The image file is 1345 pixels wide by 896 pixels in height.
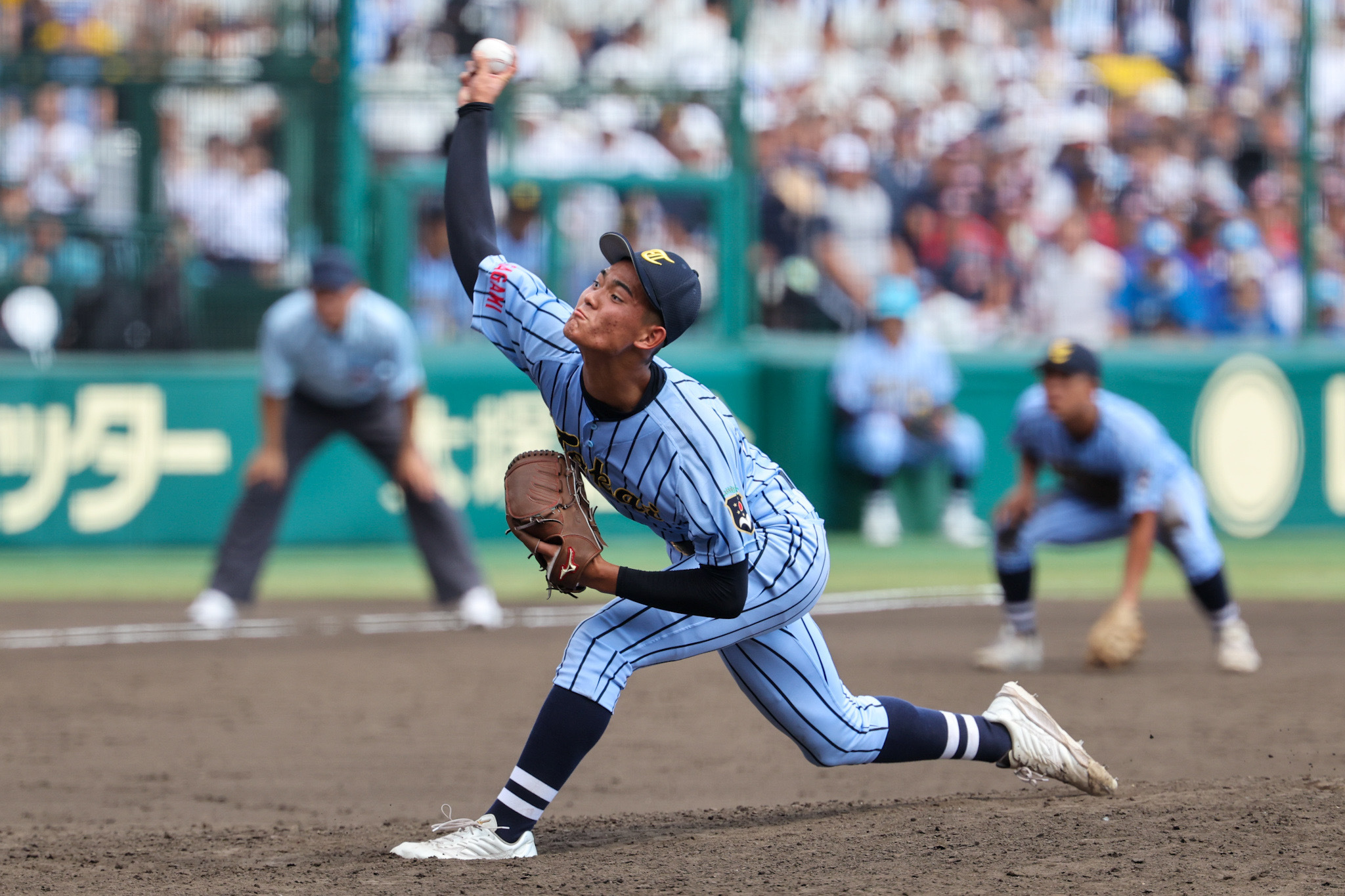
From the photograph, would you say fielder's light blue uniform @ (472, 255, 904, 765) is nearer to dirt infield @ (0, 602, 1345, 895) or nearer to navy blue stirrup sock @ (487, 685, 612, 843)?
navy blue stirrup sock @ (487, 685, 612, 843)

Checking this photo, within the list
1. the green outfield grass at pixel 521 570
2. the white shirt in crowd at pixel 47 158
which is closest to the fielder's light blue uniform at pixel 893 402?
the green outfield grass at pixel 521 570

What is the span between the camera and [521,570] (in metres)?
12.4

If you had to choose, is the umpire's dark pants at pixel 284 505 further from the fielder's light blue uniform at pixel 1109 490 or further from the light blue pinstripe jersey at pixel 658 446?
the light blue pinstripe jersey at pixel 658 446

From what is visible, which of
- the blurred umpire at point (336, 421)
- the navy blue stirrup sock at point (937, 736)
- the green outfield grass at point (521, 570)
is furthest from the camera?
the green outfield grass at point (521, 570)

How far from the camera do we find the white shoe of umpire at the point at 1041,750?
5137 mm

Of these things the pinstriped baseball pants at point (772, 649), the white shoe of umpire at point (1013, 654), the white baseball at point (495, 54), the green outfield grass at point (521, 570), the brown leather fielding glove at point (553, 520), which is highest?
the white baseball at point (495, 54)

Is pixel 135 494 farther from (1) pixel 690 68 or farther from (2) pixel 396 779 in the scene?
(2) pixel 396 779

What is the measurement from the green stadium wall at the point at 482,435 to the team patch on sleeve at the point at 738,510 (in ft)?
28.1

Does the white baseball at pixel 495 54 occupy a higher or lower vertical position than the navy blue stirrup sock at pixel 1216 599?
higher

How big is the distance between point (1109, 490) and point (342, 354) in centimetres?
433

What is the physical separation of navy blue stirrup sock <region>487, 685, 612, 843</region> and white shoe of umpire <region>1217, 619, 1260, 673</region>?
4.69m

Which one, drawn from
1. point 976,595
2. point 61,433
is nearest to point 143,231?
point 61,433

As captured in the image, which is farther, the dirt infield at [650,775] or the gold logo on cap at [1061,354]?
the gold logo on cap at [1061,354]

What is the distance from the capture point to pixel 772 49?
14.1 m
